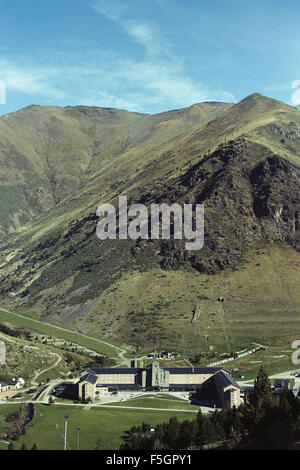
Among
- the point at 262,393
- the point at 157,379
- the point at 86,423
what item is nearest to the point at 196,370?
the point at 157,379

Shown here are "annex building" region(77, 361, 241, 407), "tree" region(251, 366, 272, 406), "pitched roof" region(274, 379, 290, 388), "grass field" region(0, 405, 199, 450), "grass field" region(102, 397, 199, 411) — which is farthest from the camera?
"annex building" region(77, 361, 241, 407)

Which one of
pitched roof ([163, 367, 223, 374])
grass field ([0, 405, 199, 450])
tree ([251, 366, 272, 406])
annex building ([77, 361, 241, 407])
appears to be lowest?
grass field ([0, 405, 199, 450])

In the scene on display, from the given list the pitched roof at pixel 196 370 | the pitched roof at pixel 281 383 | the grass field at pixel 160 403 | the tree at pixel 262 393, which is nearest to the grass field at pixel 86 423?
the grass field at pixel 160 403

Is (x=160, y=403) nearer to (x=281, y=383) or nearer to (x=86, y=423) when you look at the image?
(x=86, y=423)

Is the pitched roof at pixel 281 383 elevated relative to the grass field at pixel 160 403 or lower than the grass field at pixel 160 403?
elevated

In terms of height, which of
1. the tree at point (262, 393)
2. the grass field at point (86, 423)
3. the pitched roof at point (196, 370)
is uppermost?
the tree at point (262, 393)

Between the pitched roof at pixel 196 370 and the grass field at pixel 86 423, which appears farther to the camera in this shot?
the pitched roof at pixel 196 370

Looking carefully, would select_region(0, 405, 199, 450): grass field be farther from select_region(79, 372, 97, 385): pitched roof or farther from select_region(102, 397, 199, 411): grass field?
select_region(79, 372, 97, 385): pitched roof

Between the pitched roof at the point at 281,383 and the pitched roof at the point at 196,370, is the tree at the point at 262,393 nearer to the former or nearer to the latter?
the pitched roof at the point at 281,383

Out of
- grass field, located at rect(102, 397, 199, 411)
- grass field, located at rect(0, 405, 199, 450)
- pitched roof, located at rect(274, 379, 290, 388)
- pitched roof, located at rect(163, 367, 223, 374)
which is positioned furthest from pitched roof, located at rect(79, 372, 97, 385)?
pitched roof, located at rect(274, 379, 290, 388)
